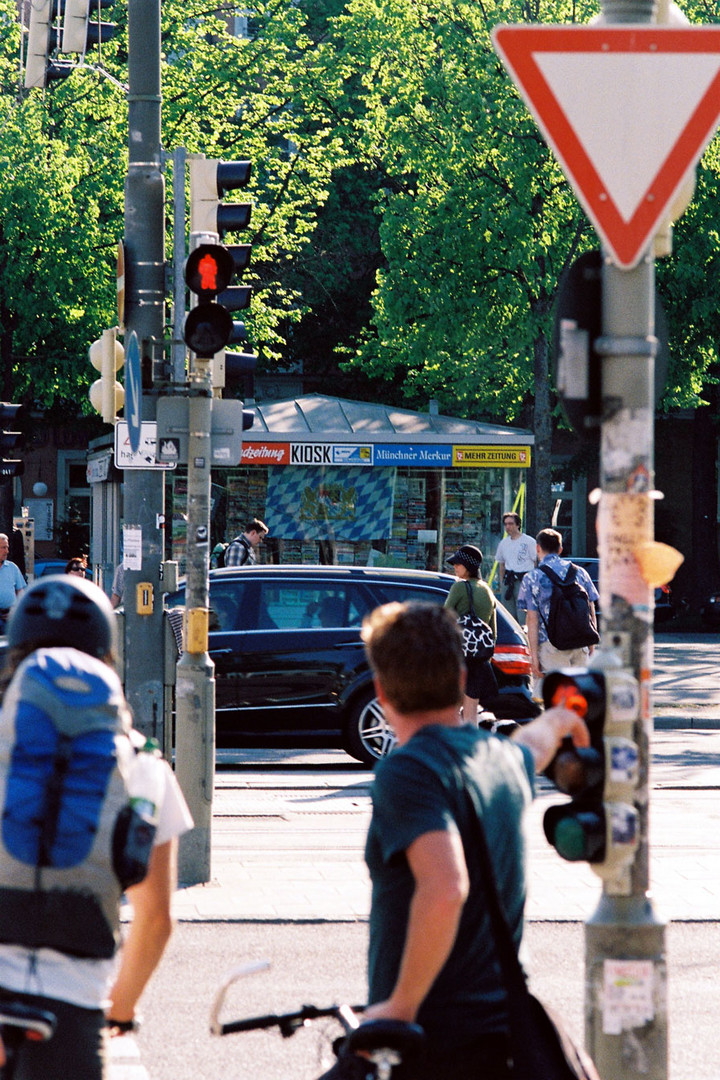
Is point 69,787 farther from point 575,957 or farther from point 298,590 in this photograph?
point 298,590

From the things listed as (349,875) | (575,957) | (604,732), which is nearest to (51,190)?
(349,875)

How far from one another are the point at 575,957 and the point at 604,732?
12.1ft

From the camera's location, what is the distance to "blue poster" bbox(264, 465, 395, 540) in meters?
24.6

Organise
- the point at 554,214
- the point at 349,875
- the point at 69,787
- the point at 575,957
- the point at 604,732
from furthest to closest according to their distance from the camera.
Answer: the point at 554,214
the point at 349,875
the point at 575,957
the point at 604,732
the point at 69,787

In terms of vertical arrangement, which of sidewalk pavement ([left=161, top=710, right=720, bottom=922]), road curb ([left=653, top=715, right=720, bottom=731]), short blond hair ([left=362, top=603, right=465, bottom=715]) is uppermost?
short blond hair ([left=362, top=603, right=465, bottom=715])

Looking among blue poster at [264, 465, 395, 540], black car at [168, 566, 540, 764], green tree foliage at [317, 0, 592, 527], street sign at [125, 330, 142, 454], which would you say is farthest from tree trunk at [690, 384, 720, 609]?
street sign at [125, 330, 142, 454]

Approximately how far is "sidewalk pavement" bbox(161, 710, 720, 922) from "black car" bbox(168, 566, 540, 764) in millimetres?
531

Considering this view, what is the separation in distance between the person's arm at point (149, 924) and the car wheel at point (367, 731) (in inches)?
400

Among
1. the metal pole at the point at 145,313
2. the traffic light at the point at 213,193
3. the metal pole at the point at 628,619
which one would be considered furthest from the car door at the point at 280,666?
the metal pole at the point at 628,619

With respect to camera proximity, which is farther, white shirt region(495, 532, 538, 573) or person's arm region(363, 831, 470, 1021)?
white shirt region(495, 532, 538, 573)

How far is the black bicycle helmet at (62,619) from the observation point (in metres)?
2.97

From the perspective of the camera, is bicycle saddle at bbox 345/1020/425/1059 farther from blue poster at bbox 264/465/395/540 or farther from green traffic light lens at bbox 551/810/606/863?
blue poster at bbox 264/465/395/540

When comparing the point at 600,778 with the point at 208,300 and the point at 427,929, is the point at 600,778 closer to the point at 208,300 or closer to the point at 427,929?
the point at 427,929

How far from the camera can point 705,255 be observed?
2841 cm
